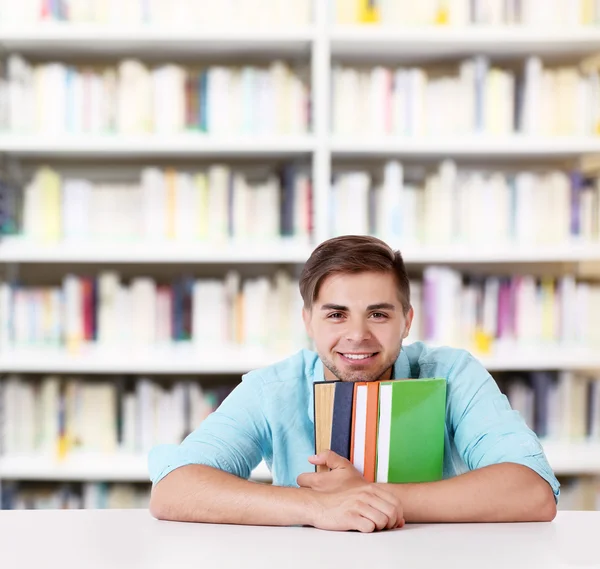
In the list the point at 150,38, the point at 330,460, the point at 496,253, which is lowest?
the point at 330,460

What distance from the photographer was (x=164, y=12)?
222cm

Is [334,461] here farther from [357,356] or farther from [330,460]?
[357,356]

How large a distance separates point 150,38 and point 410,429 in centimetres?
171

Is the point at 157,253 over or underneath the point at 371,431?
over

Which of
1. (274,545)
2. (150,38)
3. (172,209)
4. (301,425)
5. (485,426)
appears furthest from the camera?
(172,209)

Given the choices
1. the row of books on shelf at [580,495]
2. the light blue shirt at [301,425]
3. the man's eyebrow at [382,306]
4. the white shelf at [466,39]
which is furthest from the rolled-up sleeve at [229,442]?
the row of books on shelf at [580,495]

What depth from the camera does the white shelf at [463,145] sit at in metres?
2.21

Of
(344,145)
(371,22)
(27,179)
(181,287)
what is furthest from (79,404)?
(371,22)

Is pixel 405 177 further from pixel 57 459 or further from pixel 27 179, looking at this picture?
pixel 57 459

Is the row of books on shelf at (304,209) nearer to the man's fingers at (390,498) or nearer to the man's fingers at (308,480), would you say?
the man's fingers at (308,480)

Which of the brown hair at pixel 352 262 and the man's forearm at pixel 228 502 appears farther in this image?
the brown hair at pixel 352 262

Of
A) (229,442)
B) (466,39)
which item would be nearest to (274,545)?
(229,442)

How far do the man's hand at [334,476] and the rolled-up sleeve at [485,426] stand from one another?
243 mm

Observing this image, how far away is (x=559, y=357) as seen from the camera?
2.23 meters
